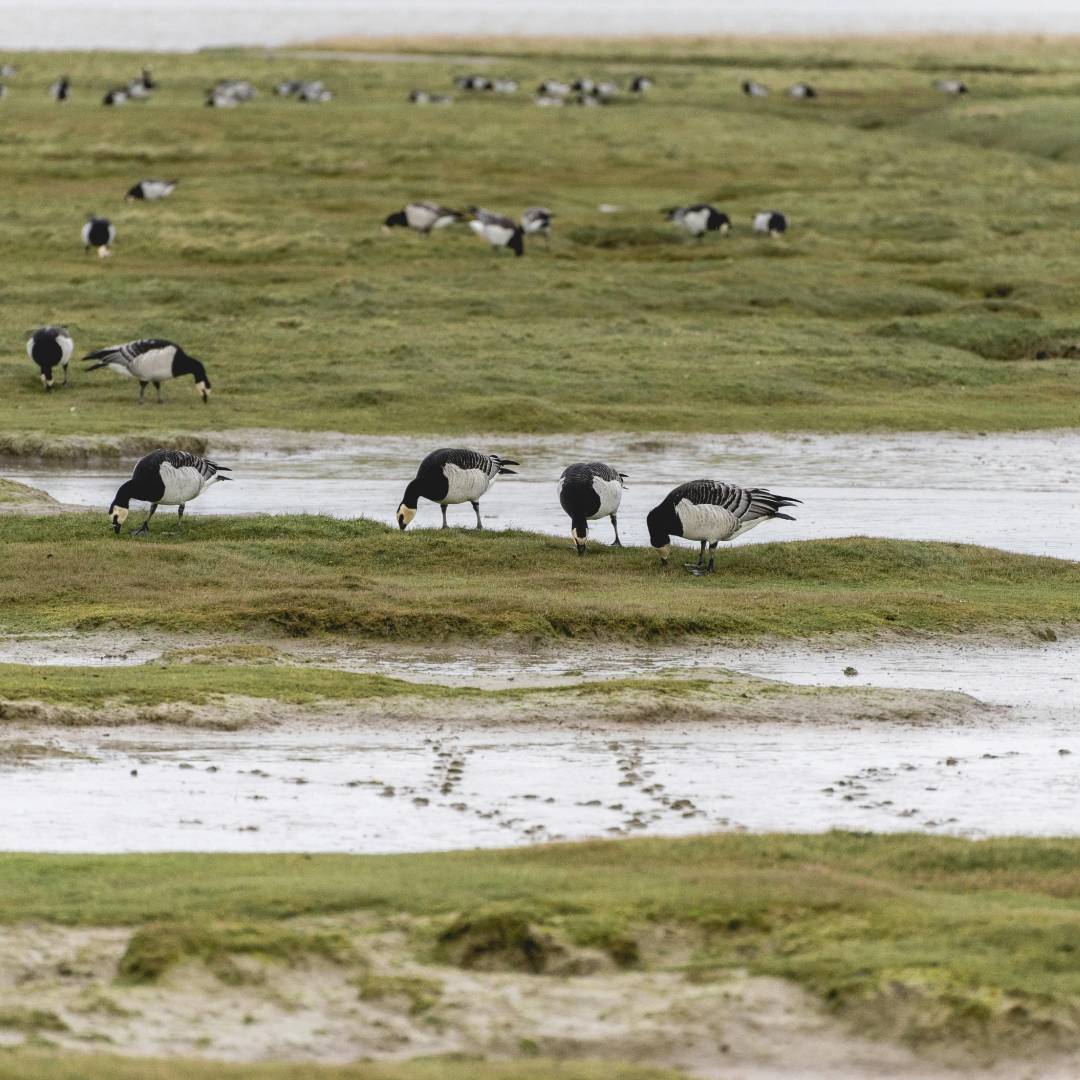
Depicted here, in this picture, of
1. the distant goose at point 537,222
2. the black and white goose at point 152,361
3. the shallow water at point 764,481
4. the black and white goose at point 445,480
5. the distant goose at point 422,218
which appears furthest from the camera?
the distant goose at point 537,222

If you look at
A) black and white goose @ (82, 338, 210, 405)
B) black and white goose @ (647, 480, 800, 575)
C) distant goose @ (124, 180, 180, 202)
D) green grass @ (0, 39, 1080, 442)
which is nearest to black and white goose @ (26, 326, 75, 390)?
green grass @ (0, 39, 1080, 442)

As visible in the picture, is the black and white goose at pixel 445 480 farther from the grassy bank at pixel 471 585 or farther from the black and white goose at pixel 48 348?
the black and white goose at pixel 48 348

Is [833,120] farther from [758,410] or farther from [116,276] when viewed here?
[758,410]

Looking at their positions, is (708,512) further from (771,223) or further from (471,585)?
(771,223)

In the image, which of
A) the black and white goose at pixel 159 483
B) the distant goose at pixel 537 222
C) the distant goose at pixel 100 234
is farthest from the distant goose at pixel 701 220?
the black and white goose at pixel 159 483

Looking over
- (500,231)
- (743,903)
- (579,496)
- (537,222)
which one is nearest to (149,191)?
(537,222)

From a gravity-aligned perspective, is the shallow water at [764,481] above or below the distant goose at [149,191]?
below

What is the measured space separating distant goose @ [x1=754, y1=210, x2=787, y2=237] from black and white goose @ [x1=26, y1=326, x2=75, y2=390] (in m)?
21.8

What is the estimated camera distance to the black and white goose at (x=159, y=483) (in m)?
22.0

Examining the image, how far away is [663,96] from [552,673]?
78359 mm

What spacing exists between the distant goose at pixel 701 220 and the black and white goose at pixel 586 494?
29.7 m

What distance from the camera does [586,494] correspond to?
21094 mm

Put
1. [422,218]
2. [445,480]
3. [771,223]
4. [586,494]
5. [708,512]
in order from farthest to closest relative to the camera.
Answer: [771,223] < [422,218] < [445,480] < [586,494] < [708,512]

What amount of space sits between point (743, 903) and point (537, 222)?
41.2m
